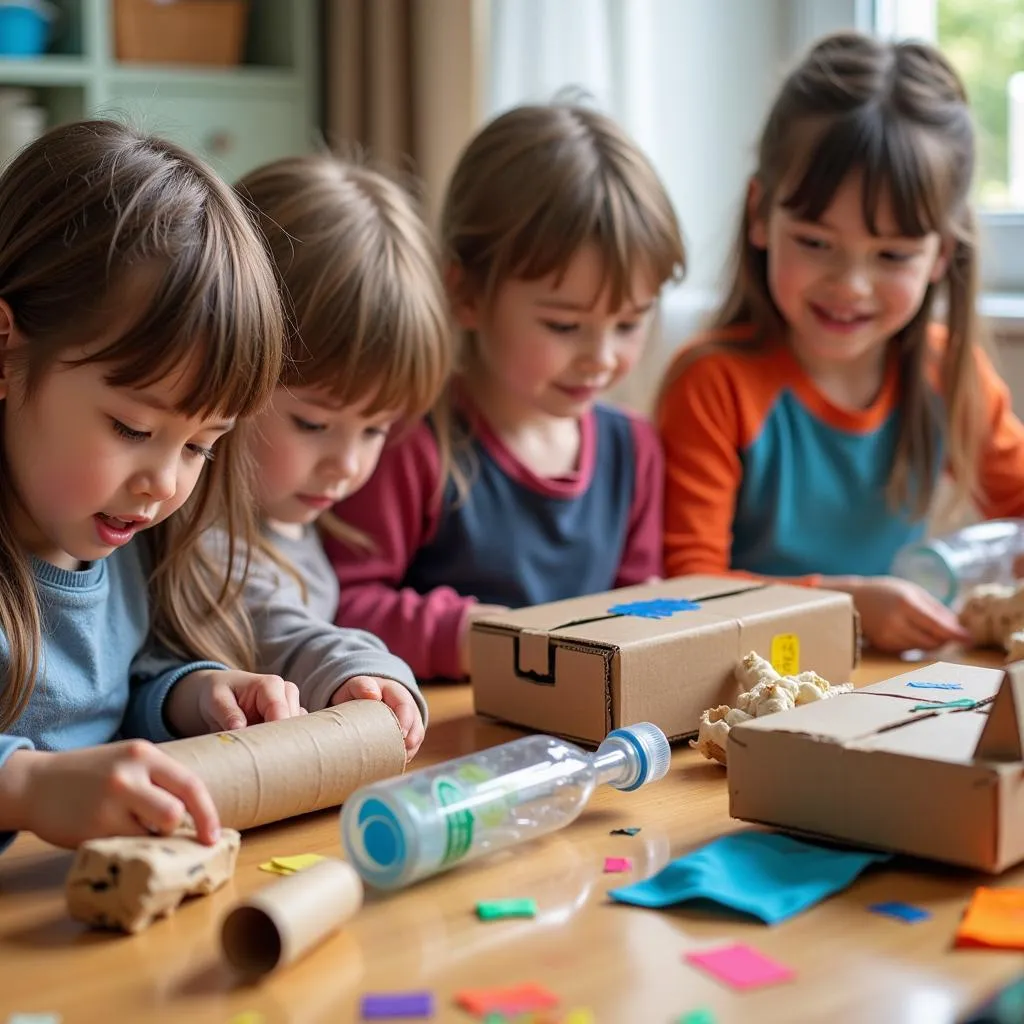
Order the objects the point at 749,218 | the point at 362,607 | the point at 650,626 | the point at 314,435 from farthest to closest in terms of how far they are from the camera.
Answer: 1. the point at 749,218
2. the point at 362,607
3. the point at 314,435
4. the point at 650,626

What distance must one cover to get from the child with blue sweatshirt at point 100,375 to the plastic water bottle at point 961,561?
0.83m

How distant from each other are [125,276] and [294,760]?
0.33m

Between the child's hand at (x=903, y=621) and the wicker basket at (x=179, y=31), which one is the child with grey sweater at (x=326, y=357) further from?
the wicker basket at (x=179, y=31)

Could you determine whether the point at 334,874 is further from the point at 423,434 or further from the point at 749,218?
the point at 749,218

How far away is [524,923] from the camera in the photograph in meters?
0.75

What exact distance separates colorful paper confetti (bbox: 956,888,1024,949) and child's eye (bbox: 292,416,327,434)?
0.72 m

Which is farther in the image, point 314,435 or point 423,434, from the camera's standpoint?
point 423,434

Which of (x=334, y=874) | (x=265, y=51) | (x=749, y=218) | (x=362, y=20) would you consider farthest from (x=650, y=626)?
(x=265, y=51)

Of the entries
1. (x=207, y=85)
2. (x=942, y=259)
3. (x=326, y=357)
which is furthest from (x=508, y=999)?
(x=207, y=85)

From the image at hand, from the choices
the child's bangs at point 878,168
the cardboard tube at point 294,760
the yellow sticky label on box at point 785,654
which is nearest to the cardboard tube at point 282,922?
the cardboard tube at point 294,760

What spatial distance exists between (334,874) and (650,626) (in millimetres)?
424

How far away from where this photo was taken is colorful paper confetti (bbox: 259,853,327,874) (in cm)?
83

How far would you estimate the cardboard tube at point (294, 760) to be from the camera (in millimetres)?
852

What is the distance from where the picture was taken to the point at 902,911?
76cm
